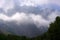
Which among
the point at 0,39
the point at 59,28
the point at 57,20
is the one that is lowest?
the point at 59,28

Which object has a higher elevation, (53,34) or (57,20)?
(57,20)

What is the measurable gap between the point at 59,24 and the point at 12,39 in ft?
132

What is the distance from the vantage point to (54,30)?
4897cm

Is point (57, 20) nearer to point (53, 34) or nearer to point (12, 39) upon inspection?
point (53, 34)

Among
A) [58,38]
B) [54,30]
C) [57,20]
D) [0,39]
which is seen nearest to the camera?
[58,38]

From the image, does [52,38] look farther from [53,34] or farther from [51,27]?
[51,27]

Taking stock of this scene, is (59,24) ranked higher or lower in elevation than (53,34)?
higher

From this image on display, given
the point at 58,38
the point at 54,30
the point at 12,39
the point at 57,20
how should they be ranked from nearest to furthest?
the point at 58,38
the point at 54,30
the point at 57,20
the point at 12,39

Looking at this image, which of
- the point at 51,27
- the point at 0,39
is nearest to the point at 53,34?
the point at 51,27

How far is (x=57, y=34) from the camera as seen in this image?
4631cm

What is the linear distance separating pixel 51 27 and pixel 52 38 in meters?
4.65

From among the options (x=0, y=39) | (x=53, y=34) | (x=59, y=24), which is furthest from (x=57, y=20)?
(x=0, y=39)

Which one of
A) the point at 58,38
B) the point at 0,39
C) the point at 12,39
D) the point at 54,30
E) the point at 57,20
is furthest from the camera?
the point at 12,39

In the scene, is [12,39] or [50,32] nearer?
[50,32]
